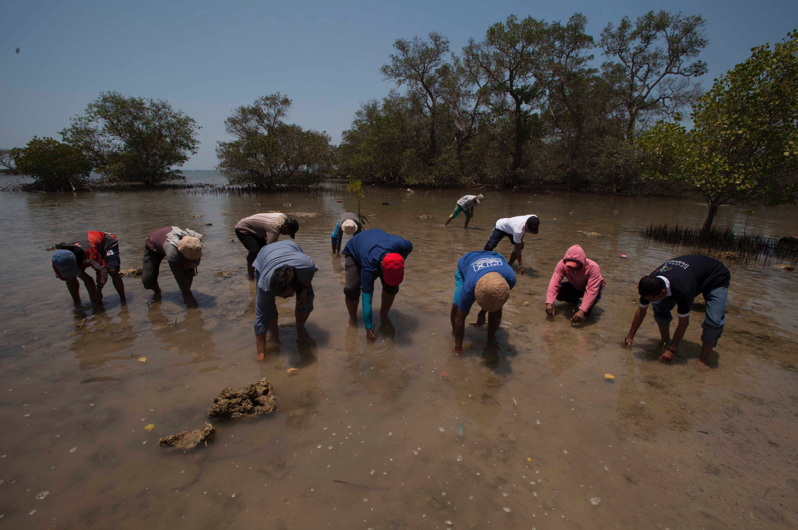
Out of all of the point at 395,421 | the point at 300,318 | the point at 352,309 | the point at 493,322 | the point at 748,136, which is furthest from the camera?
the point at 748,136

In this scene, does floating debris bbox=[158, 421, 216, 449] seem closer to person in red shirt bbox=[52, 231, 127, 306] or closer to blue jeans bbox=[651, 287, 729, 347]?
person in red shirt bbox=[52, 231, 127, 306]

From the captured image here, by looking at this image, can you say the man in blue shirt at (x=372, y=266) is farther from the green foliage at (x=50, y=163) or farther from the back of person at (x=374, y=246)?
the green foliage at (x=50, y=163)

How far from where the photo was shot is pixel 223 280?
245 inches

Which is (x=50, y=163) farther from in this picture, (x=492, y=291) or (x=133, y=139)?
(x=492, y=291)

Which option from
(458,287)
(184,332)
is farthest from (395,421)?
(184,332)

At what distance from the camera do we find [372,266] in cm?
382

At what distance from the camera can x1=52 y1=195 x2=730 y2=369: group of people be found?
344 cm

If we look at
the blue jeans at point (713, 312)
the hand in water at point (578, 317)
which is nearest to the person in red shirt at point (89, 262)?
the hand in water at point (578, 317)

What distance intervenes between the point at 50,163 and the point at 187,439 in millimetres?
32825

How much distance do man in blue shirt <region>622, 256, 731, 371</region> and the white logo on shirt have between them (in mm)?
1401

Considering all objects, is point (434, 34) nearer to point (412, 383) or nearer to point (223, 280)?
point (223, 280)

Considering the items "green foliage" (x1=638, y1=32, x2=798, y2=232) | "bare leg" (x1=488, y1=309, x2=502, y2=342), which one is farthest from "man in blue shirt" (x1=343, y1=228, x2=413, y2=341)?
"green foliage" (x1=638, y1=32, x2=798, y2=232)

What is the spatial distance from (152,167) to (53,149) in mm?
5909

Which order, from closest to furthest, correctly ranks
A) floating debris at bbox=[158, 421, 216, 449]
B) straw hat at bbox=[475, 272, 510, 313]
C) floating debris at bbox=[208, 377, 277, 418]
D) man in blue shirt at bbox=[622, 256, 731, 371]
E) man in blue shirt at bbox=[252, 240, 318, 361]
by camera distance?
floating debris at bbox=[158, 421, 216, 449]
floating debris at bbox=[208, 377, 277, 418]
straw hat at bbox=[475, 272, 510, 313]
man in blue shirt at bbox=[252, 240, 318, 361]
man in blue shirt at bbox=[622, 256, 731, 371]
